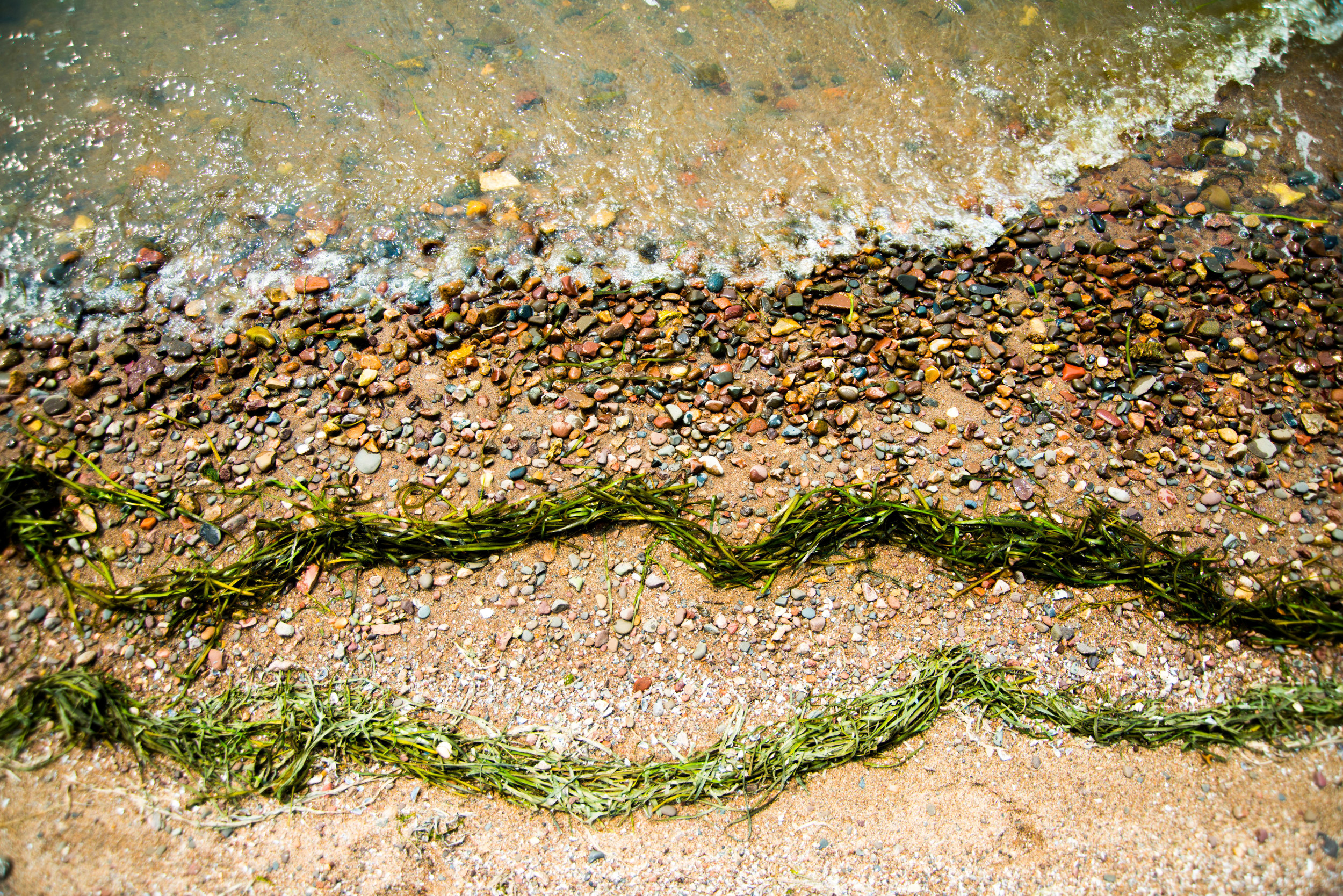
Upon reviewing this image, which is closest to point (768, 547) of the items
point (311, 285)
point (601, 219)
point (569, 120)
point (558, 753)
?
point (558, 753)

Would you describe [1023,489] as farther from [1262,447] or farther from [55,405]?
[55,405]

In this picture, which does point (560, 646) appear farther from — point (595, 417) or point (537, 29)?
point (537, 29)

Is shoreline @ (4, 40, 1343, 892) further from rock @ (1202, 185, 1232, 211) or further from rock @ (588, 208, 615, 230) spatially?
rock @ (588, 208, 615, 230)

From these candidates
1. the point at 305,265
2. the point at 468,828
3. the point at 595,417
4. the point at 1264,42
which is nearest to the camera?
the point at 468,828

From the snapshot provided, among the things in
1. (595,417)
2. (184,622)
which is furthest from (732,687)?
(184,622)

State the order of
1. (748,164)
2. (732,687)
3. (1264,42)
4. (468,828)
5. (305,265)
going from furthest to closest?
1. (1264,42)
2. (748,164)
3. (305,265)
4. (732,687)
5. (468,828)

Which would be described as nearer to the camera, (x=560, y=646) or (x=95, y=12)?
(x=560, y=646)
